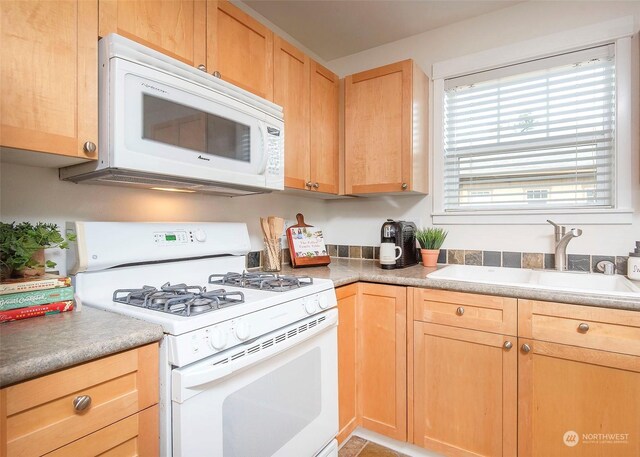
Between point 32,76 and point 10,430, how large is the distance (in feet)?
2.87

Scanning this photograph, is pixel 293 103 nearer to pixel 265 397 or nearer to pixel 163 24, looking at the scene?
pixel 163 24

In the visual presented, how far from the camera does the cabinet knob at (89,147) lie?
1.07 m

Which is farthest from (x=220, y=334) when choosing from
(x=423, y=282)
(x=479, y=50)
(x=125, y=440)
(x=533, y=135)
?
(x=479, y=50)

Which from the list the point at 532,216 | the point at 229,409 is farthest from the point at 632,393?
the point at 229,409

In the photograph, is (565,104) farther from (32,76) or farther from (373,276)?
(32,76)

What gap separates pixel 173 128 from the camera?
124cm

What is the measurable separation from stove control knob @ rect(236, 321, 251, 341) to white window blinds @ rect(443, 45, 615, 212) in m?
1.65

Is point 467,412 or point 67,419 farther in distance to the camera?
point 467,412

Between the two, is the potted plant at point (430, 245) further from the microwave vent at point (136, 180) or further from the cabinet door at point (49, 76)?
the cabinet door at point (49, 76)

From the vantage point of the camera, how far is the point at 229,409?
103 centimetres

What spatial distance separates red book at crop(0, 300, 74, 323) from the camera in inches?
37.2

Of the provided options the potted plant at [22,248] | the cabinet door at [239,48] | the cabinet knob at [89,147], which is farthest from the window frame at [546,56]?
the potted plant at [22,248]

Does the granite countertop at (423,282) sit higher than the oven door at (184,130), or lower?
lower

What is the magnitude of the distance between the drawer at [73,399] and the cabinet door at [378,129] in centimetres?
159
